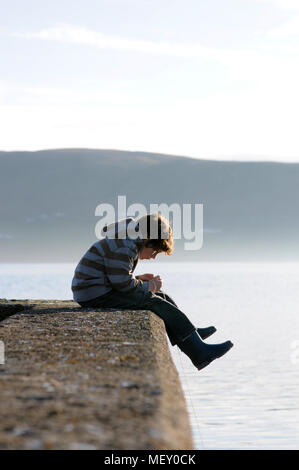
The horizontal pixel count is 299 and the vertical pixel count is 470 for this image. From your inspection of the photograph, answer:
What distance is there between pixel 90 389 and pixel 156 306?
326 cm

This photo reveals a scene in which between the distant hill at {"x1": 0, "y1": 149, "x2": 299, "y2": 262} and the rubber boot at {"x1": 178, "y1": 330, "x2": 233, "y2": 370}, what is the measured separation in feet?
323

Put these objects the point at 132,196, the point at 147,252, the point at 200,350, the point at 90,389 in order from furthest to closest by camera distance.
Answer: the point at 132,196, the point at 147,252, the point at 200,350, the point at 90,389

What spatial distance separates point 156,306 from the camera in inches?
282

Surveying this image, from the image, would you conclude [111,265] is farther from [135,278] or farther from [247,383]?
[247,383]

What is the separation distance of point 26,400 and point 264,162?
11269 centimetres

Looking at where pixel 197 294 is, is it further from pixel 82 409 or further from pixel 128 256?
pixel 82 409

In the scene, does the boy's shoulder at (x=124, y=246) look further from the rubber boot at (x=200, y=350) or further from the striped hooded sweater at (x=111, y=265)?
the rubber boot at (x=200, y=350)

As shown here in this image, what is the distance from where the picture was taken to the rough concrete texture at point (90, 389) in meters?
3.18

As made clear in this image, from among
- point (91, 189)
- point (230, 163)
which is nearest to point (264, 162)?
point (230, 163)

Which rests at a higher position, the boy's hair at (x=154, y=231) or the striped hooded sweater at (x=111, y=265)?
the boy's hair at (x=154, y=231)

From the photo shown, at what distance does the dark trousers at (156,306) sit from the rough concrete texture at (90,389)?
2.78ft

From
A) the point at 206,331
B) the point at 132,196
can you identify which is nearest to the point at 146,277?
the point at 206,331

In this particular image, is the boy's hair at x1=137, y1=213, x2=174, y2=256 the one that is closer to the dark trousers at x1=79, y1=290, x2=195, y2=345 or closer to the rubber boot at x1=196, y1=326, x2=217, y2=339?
the dark trousers at x1=79, y1=290, x2=195, y2=345

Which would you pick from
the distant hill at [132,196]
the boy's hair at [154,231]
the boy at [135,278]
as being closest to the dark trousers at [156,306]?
the boy at [135,278]
